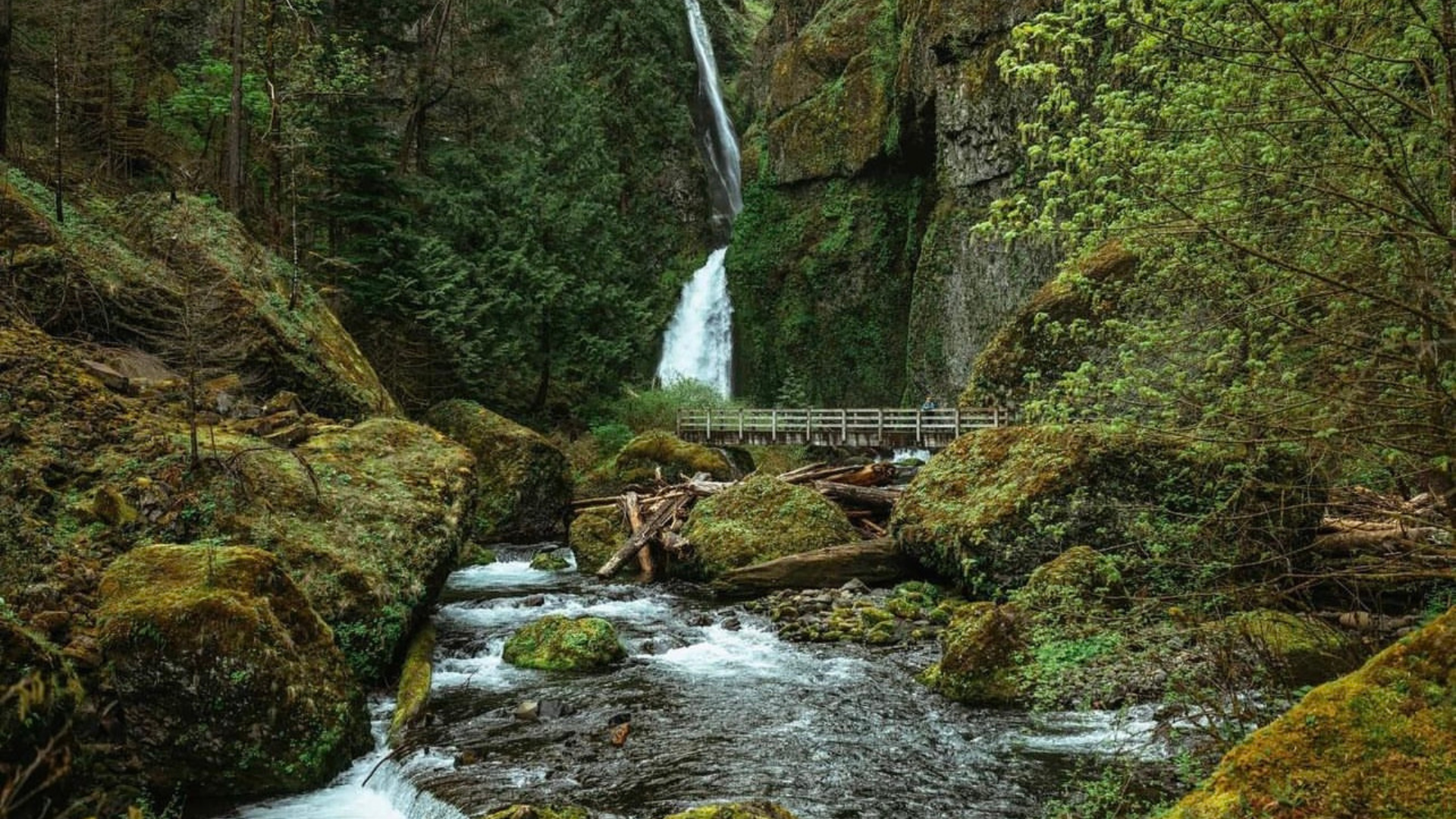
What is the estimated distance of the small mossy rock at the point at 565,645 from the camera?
383 inches

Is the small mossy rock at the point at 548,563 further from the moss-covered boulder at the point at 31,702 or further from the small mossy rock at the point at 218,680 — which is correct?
the moss-covered boulder at the point at 31,702

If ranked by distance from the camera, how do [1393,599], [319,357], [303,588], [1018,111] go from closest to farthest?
[303,588]
[1393,599]
[319,357]
[1018,111]

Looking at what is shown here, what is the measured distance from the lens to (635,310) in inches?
1169

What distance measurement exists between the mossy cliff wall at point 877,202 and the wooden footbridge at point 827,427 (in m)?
5.34

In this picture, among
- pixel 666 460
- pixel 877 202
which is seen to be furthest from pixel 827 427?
pixel 877 202

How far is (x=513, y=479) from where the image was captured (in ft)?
64.0

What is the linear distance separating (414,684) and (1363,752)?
759cm

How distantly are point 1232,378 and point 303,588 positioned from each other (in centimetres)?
788

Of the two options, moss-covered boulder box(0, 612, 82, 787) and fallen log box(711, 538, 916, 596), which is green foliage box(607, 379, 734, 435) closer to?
fallen log box(711, 538, 916, 596)

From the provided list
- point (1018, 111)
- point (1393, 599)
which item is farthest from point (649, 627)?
point (1018, 111)

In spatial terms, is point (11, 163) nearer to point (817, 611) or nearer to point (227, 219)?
point (227, 219)

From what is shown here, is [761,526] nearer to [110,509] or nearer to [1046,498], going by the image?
[1046,498]

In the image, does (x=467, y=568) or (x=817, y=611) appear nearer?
(x=817, y=611)

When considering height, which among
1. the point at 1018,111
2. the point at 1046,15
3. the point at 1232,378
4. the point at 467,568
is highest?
the point at 1018,111
